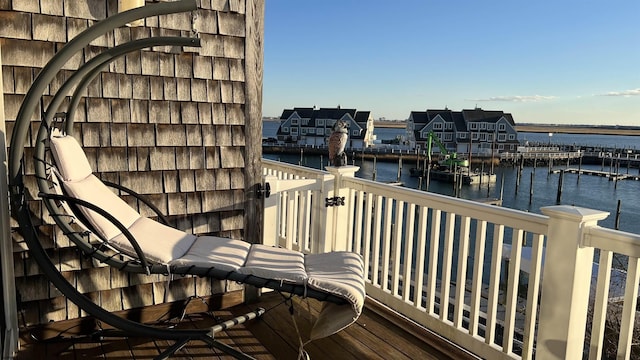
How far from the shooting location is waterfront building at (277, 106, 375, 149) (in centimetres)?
5500

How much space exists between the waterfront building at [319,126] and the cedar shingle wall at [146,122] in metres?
50.3

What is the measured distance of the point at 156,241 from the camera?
2.32m

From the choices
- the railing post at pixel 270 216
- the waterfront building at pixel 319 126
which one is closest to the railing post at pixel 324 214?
the railing post at pixel 270 216

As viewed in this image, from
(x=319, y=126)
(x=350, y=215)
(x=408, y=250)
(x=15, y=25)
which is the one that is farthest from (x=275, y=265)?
(x=319, y=126)

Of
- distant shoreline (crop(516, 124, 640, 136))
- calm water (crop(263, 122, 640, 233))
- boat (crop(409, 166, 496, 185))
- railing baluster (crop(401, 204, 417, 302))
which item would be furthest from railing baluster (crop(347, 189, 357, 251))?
distant shoreline (crop(516, 124, 640, 136))

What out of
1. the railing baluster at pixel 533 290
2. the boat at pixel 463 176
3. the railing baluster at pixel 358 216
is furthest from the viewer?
the boat at pixel 463 176

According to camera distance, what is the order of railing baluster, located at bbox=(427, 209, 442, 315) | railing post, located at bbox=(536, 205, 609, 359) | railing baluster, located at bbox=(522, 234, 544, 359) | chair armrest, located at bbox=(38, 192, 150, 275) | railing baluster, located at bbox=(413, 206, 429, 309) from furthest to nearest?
railing baluster, located at bbox=(413, 206, 429, 309), railing baluster, located at bbox=(427, 209, 442, 315), railing baluster, located at bbox=(522, 234, 544, 359), railing post, located at bbox=(536, 205, 609, 359), chair armrest, located at bbox=(38, 192, 150, 275)

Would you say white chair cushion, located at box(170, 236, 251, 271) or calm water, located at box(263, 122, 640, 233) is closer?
white chair cushion, located at box(170, 236, 251, 271)

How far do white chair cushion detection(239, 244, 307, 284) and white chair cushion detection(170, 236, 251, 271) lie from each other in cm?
5

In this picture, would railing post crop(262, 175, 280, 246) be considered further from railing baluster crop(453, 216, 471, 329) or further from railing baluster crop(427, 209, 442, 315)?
railing baluster crop(453, 216, 471, 329)

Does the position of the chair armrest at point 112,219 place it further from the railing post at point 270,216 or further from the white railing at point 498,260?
the railing post at point 270,216

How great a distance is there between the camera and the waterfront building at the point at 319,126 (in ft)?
180

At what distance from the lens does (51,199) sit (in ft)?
6.92

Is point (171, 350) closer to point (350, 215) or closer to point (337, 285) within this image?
point (337, 285)
